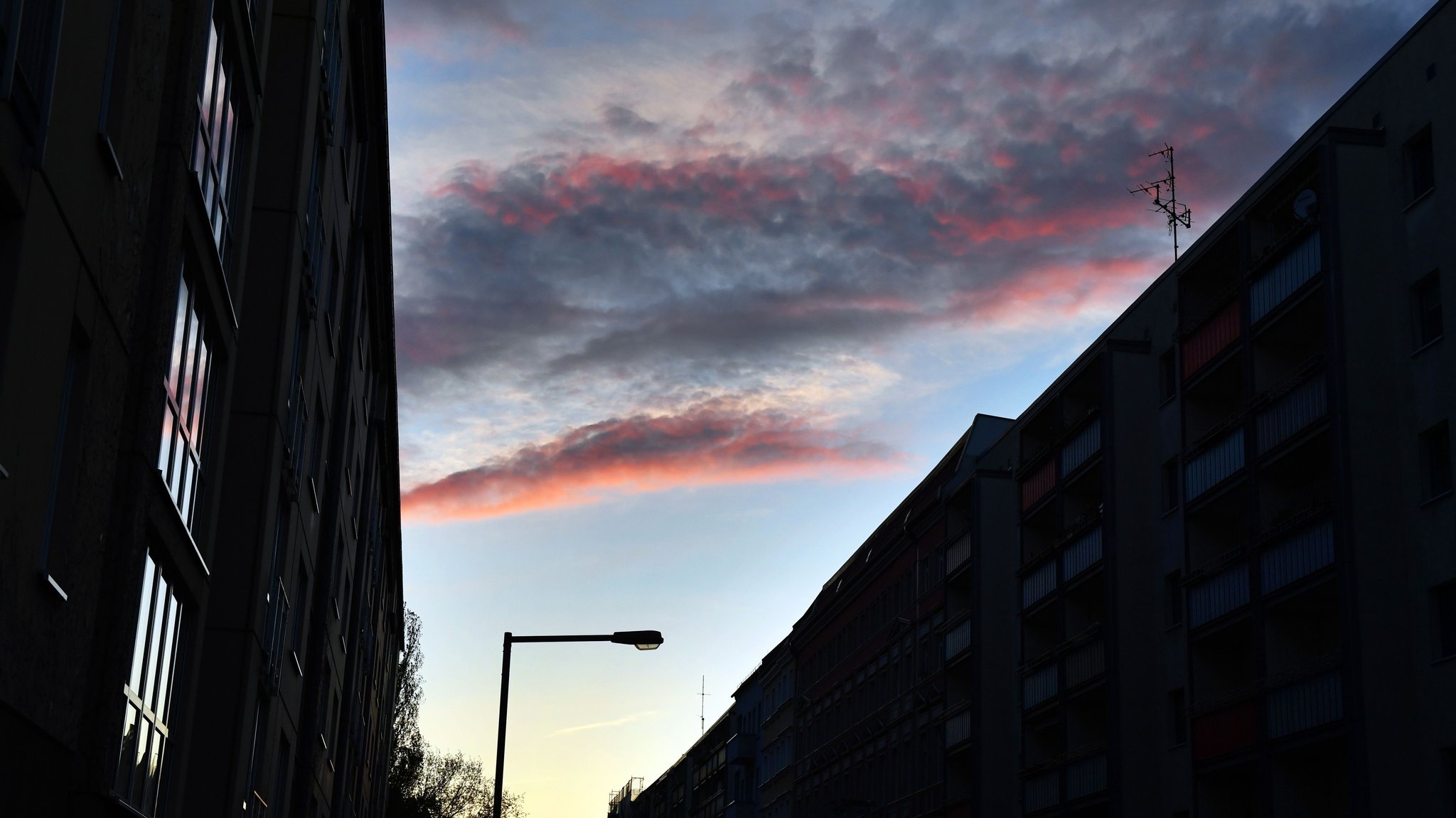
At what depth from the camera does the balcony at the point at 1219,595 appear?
1535 inches

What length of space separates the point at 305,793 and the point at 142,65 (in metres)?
21.8

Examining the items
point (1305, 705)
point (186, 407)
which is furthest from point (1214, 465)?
point (186, 407)

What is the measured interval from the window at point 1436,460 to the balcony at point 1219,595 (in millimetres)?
6374

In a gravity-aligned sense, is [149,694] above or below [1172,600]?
below

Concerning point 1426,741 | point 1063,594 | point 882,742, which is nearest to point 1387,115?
point 1426,741

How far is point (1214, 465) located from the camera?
4125 cm

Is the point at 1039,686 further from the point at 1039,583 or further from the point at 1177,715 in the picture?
the point at 1177,715

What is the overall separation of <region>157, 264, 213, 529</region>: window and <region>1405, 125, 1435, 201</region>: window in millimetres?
26289

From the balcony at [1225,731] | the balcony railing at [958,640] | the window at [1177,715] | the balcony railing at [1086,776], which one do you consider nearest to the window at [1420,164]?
the balcony at [1225,731]

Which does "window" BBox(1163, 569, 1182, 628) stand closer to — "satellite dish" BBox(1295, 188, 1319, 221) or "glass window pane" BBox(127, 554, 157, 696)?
"satellite dish" BBox(1295, 188, 1319, 221)

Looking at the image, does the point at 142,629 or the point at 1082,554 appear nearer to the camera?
the point at 142,629

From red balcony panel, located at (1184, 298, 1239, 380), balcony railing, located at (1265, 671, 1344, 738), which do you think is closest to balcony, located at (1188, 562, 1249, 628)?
balcony railing, located at (1265, 671, 1344, 738)

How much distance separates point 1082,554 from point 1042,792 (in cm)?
849

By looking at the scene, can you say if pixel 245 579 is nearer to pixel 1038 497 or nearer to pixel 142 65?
pixel 142 65
